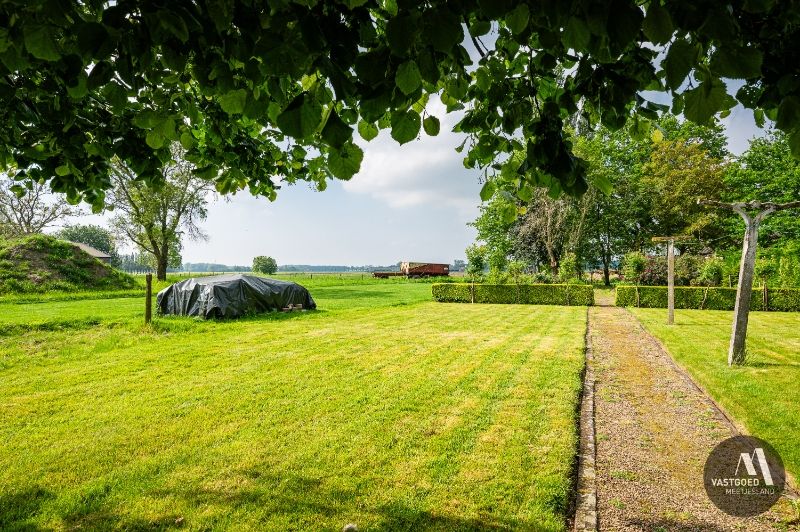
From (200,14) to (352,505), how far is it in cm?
341

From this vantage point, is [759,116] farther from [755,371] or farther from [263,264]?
[263,264]

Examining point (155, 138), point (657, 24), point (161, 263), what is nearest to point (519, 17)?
point (657, 24)

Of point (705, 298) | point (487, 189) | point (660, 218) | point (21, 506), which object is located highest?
point (660, 218)

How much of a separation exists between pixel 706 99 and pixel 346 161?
137 centimetres

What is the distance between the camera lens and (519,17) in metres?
1.38

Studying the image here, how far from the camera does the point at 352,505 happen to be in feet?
10.6

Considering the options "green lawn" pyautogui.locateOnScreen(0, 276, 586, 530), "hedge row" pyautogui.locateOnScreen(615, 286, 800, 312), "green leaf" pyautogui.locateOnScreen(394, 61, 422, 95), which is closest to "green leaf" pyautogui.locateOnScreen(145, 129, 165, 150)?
"green leaf" pyautogui.locateOnScreen(394, 61, 422, 95)

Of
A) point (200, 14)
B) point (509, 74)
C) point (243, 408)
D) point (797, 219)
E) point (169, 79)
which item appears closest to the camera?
point (200, 14)

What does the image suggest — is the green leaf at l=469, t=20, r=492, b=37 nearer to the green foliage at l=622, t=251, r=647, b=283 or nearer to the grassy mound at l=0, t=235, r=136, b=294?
the grassy mound at l=0, t=235, r=136, b=294

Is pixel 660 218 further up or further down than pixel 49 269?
further up

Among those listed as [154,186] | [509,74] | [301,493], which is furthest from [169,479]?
[509,74]

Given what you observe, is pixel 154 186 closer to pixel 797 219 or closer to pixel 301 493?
pixel 301 493

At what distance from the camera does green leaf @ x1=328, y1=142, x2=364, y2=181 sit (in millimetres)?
1780

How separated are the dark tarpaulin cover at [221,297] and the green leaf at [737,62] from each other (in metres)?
14.8
